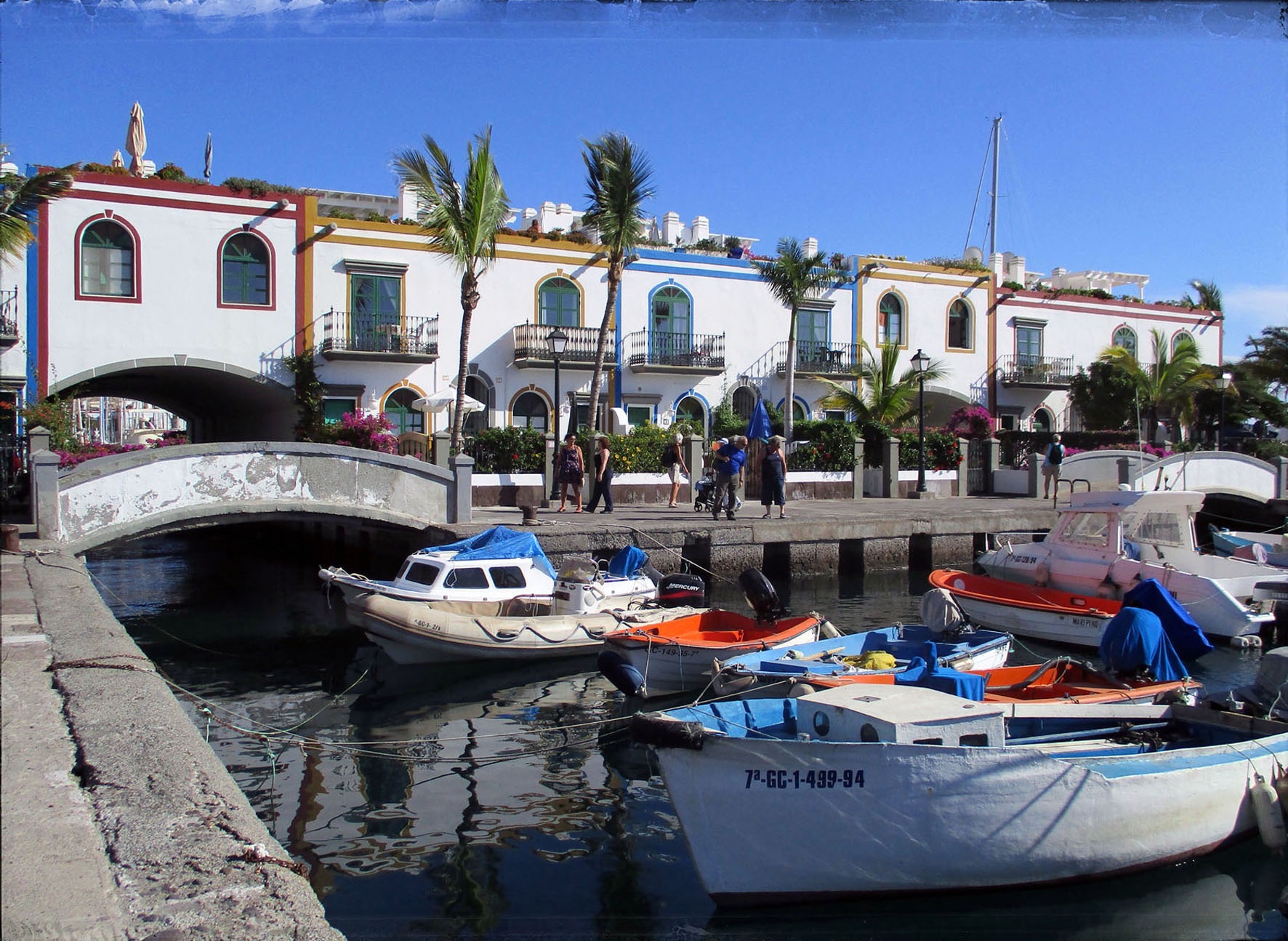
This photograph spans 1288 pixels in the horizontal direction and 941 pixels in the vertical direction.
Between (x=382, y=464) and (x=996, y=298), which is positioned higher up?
(x=996, y=298)

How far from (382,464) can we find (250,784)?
9962 millimetres

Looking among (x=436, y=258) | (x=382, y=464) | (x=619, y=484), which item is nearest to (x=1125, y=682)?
(x=382, y=464)

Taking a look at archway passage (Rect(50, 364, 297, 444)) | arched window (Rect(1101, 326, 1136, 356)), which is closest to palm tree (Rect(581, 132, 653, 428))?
archway passage (Rect(50, 364, 297, 444))

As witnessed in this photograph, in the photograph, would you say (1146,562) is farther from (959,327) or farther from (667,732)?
(959,327)

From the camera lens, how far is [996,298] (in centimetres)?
3962

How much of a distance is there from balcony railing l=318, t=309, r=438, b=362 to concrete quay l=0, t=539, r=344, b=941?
21.0 m

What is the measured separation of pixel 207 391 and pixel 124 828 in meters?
29.7

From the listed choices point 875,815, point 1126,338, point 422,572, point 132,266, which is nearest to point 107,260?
point 132,266

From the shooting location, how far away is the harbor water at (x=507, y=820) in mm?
7164

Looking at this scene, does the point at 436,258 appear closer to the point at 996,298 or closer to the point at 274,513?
the point at 274,513

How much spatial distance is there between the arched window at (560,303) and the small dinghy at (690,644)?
1892cm

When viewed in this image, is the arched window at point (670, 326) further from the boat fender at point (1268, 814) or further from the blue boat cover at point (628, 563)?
the boat fender at point (1268, 814)

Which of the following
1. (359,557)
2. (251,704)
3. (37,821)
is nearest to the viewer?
(37,821)

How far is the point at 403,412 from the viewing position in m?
29.3
